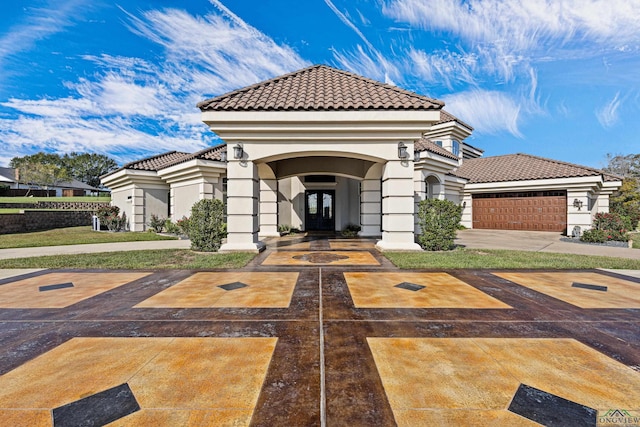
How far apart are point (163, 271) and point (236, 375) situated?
16.4 feet

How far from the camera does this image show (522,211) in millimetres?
18688

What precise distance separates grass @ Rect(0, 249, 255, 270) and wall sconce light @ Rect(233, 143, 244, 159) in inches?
118

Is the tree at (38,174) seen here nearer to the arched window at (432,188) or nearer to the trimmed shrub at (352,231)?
the trimmed shrub at (352,231)

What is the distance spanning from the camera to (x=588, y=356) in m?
2.71

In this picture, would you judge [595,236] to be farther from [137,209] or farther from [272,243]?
[137,209]

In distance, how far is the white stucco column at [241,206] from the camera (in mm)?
8930

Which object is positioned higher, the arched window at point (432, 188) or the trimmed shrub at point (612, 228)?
the arched window at point (432, 188)

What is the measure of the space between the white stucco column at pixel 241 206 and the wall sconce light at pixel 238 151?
0.19 metres

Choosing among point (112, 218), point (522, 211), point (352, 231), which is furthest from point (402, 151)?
point (112, 218)

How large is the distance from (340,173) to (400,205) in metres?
4.92

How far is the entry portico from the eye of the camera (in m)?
8.39

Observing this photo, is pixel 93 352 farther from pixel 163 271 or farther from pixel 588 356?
pixel 588 356

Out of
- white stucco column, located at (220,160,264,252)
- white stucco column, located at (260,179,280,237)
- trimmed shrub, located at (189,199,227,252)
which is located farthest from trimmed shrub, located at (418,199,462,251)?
white stucco column, located at (260,179,280,237)

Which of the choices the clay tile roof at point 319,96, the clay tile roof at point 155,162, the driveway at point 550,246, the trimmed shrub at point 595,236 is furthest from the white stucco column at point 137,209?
the trimmed shrub at point 595,236
